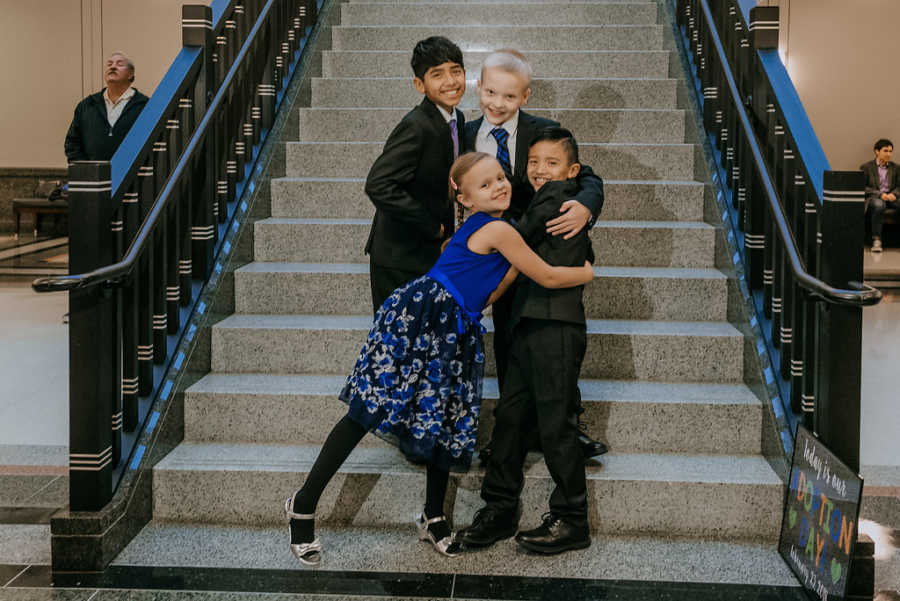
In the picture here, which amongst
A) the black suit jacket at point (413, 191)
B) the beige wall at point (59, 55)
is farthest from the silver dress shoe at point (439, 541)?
the beige wall at point (59, 55)

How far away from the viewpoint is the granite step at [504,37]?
18.1 feet

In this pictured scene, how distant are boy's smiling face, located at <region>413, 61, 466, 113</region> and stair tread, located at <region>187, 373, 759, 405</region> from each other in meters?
1.06

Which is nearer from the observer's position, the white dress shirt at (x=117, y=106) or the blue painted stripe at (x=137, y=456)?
the blue painted stripe at (x=137, y=456)

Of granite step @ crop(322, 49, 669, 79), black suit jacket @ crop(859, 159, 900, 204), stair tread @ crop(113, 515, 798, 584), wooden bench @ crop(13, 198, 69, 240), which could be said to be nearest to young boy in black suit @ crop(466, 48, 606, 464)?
stair tread @ crop(113, 515, 798, 584)

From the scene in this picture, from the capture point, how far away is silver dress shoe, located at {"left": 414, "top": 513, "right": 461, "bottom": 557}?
2.79 m

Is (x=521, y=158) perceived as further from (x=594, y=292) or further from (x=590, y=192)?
(x=594, y=292)

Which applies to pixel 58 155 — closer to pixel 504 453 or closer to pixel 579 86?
pixel 579 86

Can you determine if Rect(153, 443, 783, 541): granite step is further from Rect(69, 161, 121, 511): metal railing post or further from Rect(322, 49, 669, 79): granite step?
Rect(322, 49, 669, 79): granite step

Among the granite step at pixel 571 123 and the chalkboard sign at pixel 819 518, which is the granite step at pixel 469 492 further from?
the granite step at pixel 571 123

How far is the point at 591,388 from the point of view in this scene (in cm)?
336

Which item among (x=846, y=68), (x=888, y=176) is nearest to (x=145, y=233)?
(x=888, y=176)

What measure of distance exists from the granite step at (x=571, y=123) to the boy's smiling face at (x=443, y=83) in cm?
190

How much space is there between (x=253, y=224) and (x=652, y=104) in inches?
87.0

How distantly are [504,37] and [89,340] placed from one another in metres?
3.62
